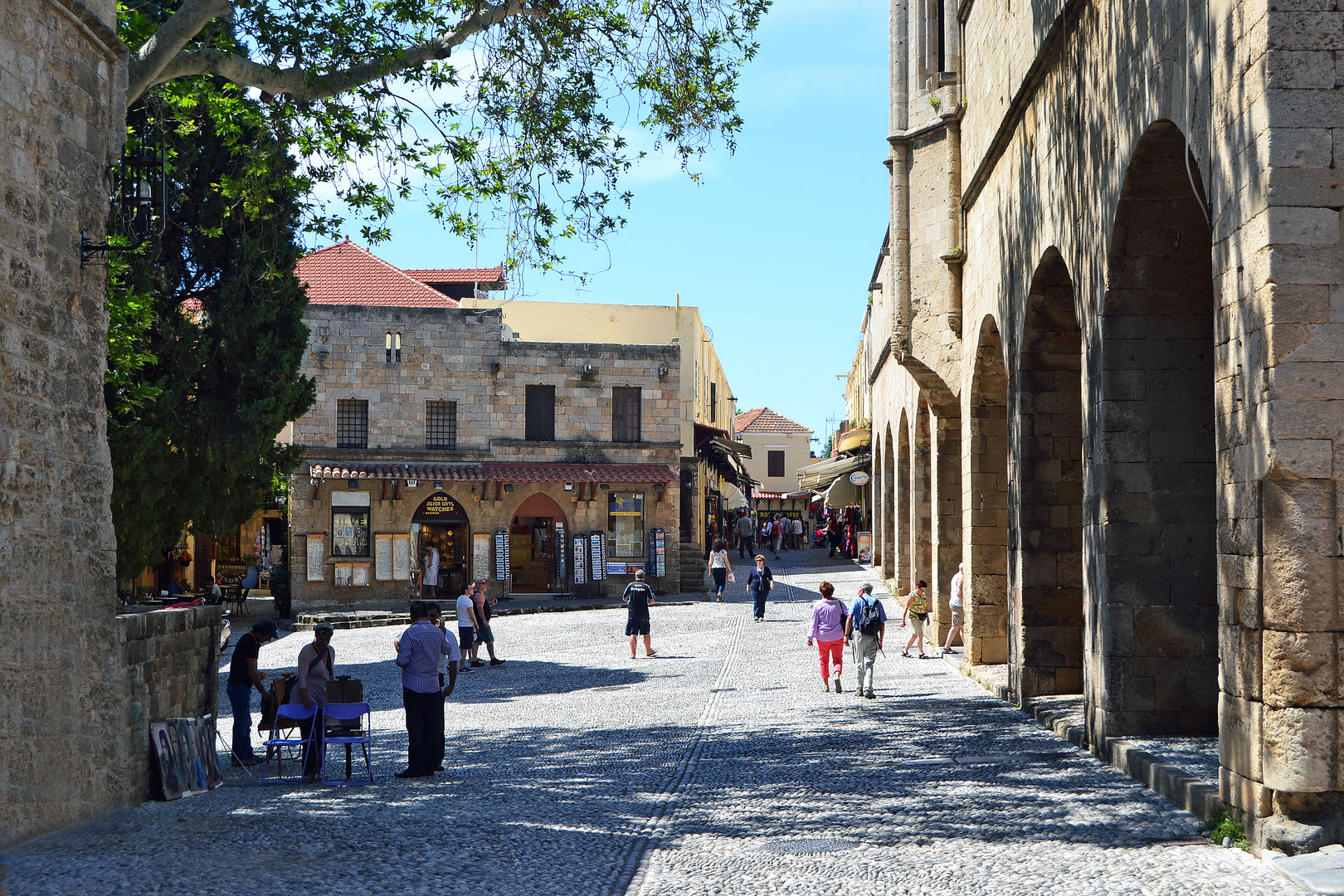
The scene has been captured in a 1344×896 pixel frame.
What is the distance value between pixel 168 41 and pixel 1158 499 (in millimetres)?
8467

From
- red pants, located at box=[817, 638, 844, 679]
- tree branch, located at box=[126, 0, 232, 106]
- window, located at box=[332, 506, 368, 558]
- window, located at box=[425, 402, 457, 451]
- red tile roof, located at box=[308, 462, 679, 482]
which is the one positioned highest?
tree branch, located at box=[126, 0, 232, 106]

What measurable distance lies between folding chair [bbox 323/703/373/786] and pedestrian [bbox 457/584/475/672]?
8.19m

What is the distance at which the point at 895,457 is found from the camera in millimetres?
27281

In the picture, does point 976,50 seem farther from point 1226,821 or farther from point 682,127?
point 1226,821

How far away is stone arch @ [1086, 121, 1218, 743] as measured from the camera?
923 cm

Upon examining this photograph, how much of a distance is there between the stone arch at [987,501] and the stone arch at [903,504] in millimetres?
10133

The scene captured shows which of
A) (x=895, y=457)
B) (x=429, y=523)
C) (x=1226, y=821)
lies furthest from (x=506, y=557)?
(x=1226, y=821)

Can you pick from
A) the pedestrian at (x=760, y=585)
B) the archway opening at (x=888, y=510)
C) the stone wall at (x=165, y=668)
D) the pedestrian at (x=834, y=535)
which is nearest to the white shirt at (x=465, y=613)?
the pedestrian at (x=760, y=585)

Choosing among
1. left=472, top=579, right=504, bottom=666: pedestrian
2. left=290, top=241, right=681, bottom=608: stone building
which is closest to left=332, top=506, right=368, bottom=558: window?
left=290, top=241, right=681, bottom=608: stone building

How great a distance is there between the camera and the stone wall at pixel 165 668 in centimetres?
889

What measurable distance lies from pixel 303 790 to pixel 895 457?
65.0 ft

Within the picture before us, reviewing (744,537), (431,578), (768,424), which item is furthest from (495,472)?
(768,424)

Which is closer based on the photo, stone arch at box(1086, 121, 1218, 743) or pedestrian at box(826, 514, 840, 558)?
stone arch at box(1086, 121, 1218, 743)

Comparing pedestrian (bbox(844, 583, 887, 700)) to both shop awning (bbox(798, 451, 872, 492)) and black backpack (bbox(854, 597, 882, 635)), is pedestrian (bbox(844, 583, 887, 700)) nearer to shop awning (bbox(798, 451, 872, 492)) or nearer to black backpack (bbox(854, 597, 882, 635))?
black backpack (bbox(854, 597, 882, 635))
